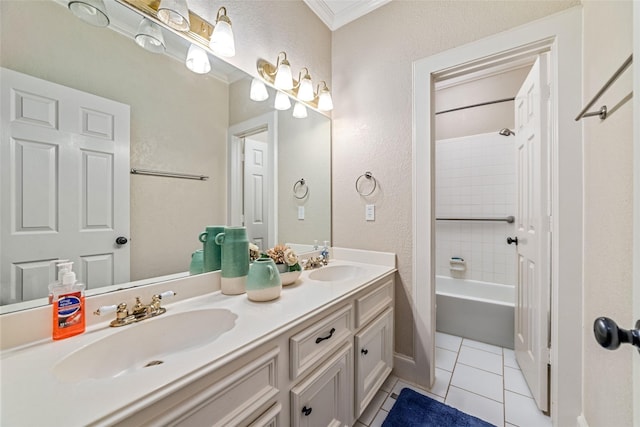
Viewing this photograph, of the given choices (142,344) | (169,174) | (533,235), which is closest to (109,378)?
(142,344)

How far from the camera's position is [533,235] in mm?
1501

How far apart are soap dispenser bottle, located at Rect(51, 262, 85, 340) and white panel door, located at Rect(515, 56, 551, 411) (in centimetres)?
202

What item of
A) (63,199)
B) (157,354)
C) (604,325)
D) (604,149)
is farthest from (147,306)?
(604,149)

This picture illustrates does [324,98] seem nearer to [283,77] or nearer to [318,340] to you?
[283,77]

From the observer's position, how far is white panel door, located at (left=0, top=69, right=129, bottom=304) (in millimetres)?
706

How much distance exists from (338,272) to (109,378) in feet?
4.23

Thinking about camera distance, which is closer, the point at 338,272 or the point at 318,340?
the point at 318,340

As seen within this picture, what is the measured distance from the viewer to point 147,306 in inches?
35.6

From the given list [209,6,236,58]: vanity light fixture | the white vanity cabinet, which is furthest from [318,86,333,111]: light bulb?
the white vanity cabinet

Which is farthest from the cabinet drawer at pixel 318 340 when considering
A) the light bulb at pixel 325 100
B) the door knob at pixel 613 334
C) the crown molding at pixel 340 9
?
the crown molding at pixel 340 9

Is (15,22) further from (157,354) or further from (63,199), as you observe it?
(157,354)

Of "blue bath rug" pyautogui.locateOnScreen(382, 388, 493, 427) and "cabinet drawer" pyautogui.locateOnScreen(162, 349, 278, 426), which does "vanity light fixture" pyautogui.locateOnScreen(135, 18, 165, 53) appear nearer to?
"cabinet drawer" pyautogui.locateOnScreen(162, 349, 278, 426)

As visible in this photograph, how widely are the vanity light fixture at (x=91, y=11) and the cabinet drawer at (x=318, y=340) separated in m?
1.28

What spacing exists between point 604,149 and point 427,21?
123 cm
